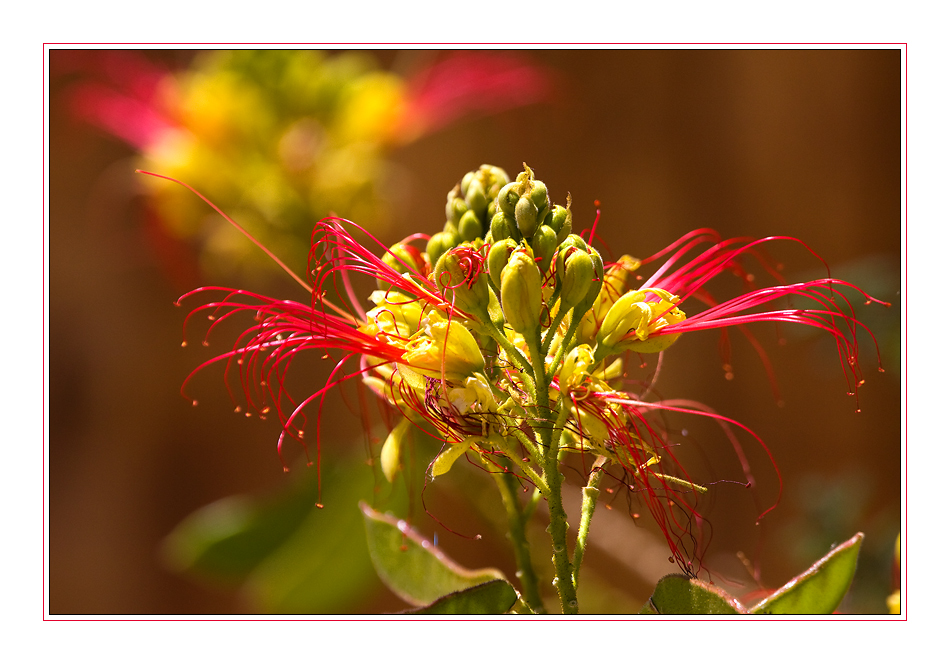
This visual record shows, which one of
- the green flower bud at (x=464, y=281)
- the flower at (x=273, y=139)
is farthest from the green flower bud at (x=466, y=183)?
the flower at (x=273, y=139)

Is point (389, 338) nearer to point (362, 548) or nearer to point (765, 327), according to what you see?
point (362, 548)

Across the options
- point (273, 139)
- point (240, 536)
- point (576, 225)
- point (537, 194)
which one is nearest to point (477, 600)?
point (537, 194)

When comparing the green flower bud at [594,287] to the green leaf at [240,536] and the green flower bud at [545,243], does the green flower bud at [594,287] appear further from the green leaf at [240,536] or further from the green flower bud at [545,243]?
the green leaf at [240,536]
